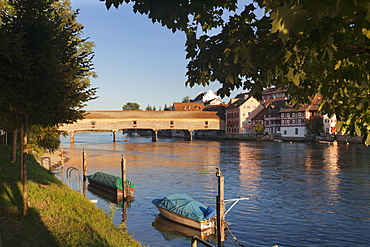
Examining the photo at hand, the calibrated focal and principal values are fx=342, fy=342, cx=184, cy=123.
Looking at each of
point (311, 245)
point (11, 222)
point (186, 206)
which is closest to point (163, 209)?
point (186, 206)

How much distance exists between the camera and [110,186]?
96.8ft

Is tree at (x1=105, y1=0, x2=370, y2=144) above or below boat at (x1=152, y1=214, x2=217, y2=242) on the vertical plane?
above

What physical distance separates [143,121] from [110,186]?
7367 cm

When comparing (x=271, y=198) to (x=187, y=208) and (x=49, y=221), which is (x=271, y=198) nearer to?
(x=187, y=208)

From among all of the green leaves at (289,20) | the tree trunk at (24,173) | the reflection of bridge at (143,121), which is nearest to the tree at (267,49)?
the green leaves at (289,20)

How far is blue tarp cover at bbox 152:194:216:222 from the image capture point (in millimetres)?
20000

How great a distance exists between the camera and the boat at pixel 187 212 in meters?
19.8

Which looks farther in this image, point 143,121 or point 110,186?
point 143,121

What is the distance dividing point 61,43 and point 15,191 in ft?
24.3

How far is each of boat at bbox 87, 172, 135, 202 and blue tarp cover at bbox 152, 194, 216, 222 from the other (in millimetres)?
5707

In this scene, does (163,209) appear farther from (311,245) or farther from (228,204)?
(311,245)

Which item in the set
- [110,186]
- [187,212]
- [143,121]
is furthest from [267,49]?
[143,121]

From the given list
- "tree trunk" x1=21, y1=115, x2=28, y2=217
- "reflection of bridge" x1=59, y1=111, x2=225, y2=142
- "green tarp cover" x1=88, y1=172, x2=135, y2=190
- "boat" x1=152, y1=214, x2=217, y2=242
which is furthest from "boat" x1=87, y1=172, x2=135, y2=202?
"reflection of bridge" x1=59, y1=111, x2=225, y2=142

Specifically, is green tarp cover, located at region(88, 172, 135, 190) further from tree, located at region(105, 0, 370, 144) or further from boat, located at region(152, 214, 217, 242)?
tree, located at region(105, 0, 370, 144)
